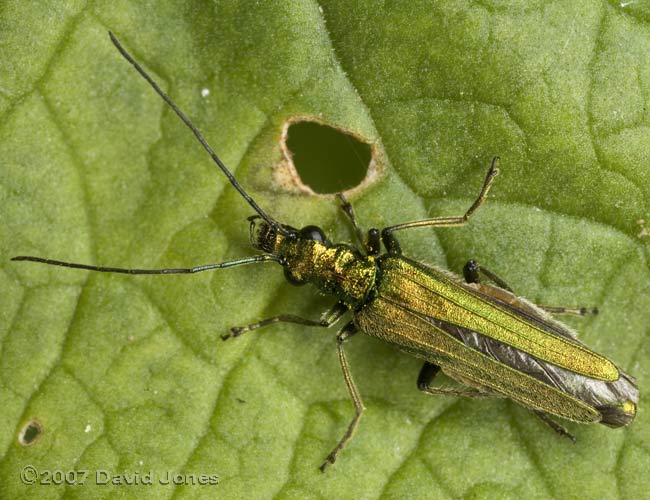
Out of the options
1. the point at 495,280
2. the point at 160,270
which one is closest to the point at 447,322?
the point at 495,280

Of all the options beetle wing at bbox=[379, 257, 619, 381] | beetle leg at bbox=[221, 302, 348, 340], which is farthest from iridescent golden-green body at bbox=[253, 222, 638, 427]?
beetle leg at bbox=[221, 302, 348, 340]

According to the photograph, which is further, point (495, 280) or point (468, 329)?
point (495, 280)

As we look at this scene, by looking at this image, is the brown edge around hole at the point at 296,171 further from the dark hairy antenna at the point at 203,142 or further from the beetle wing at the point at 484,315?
the beetle wing at the point at 484,315

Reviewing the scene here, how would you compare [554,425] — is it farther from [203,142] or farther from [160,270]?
[203,142]

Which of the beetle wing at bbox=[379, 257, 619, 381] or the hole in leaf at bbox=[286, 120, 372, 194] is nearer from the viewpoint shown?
the beetle wing at bbox=[379, 257, 619, 381]

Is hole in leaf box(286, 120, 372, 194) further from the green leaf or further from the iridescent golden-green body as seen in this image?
the iridescent golden-green body

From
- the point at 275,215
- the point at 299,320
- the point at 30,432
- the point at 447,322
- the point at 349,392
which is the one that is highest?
the point at 275,215

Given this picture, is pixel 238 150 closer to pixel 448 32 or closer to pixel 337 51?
pixel 337 51
